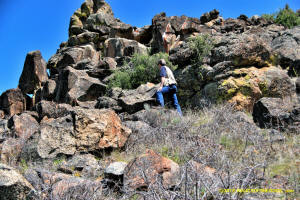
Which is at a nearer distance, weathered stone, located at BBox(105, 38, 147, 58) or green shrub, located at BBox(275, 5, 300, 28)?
weathered stone, located at BBox(105, 38, 147, 58)

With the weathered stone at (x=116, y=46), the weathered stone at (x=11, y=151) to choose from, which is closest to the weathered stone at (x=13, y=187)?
the weathered stone at (x=11, y=151)

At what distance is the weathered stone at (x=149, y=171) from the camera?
3.30 m

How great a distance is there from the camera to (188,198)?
2395 mm

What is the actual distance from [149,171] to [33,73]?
16274 mm

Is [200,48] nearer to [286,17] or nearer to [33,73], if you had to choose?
[33,73]

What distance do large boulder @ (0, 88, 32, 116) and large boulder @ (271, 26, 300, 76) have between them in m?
13.9

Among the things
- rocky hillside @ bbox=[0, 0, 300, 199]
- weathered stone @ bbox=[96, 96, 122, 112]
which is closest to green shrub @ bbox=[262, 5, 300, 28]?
rocky hillside @ bbox=[0, 0, 300, 199]

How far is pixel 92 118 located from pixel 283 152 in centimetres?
345

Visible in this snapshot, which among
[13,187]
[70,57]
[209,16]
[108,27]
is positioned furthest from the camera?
[108,27]

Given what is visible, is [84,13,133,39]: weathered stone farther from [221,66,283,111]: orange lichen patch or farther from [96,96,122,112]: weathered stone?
[221,66,283,111]: orange lichen patch

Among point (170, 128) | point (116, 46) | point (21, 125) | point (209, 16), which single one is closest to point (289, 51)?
point (170, 128)

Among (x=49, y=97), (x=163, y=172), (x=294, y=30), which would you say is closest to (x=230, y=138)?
(x=163, y=172)

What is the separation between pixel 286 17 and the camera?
907 inches

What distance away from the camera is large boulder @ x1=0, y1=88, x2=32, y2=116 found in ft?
51.0
